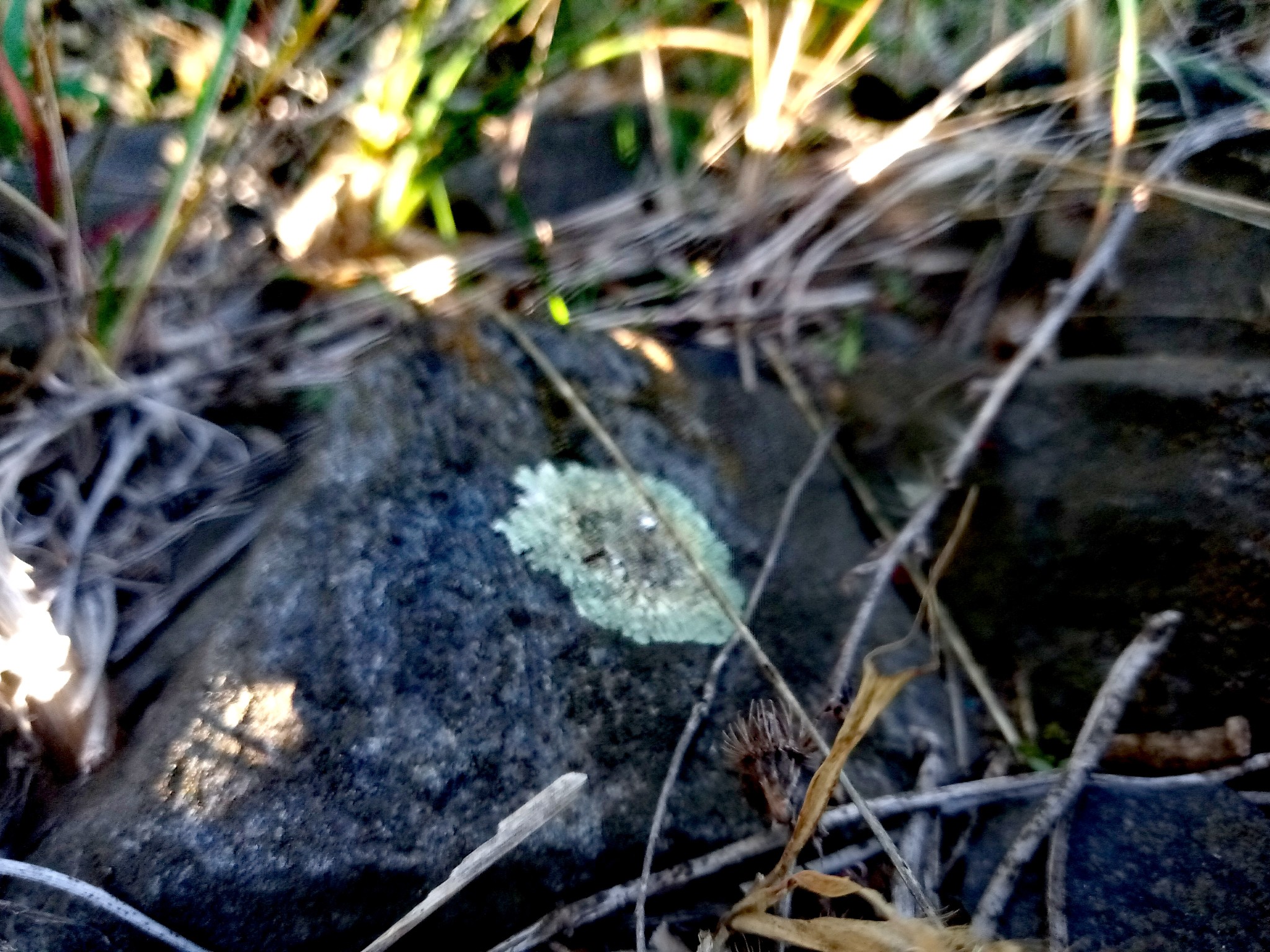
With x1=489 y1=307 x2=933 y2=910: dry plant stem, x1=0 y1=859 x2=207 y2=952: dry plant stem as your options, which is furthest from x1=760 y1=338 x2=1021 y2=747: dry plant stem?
x1=0 y1=859 x2=207 y2=952: dry plant stem

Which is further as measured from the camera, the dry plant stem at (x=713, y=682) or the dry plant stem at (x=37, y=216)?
the dry plant stem at (x=37, y=216)

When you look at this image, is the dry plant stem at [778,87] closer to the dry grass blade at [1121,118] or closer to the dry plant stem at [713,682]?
the dry grass blade at [1121,118]

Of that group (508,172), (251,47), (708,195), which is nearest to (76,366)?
(251,47)

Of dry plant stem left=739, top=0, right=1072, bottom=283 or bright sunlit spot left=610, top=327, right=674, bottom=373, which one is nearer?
bright sunlit spot left=610, top=327, right=674, bottom=373

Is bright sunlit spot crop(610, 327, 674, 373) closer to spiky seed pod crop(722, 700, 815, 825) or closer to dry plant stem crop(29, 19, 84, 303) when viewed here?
spiky seed pod crop(722, 700, 815, 825)

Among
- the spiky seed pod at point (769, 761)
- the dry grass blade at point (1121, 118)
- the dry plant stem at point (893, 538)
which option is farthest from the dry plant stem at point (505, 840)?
the dry grass blade at point (1121, 118)
